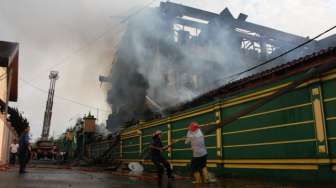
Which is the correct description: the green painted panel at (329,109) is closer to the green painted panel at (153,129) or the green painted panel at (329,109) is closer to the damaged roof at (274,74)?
the damaged roof at (274,74)

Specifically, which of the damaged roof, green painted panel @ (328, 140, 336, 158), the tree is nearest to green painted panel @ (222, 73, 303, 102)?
the damaged roof

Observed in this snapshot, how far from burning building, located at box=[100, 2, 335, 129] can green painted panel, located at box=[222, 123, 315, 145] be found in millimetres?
12265

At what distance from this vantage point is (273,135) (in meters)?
7.70

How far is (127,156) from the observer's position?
57.9 feet

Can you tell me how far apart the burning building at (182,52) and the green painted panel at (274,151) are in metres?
12.4

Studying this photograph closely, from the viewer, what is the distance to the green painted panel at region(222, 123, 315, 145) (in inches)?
268

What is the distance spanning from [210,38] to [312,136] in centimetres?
2123

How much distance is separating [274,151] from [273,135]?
14.9 inches

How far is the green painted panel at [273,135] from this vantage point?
6805 mm

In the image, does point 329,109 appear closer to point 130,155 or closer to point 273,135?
point 273,135

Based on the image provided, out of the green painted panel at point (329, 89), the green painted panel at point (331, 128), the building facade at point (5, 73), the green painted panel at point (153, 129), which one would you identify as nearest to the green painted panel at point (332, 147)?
the green painted panel at point (331, 128)

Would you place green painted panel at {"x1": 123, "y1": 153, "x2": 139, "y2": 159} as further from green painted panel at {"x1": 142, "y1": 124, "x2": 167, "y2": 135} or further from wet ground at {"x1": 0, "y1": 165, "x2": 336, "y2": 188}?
wet ground at {"x1": 0, "y1": 165, "x2": 336, "y2": 188}

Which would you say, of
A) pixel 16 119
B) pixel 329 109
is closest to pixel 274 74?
pixel 329 109

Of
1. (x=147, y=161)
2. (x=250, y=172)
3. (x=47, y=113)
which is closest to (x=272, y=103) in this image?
(x=250, y=172)
